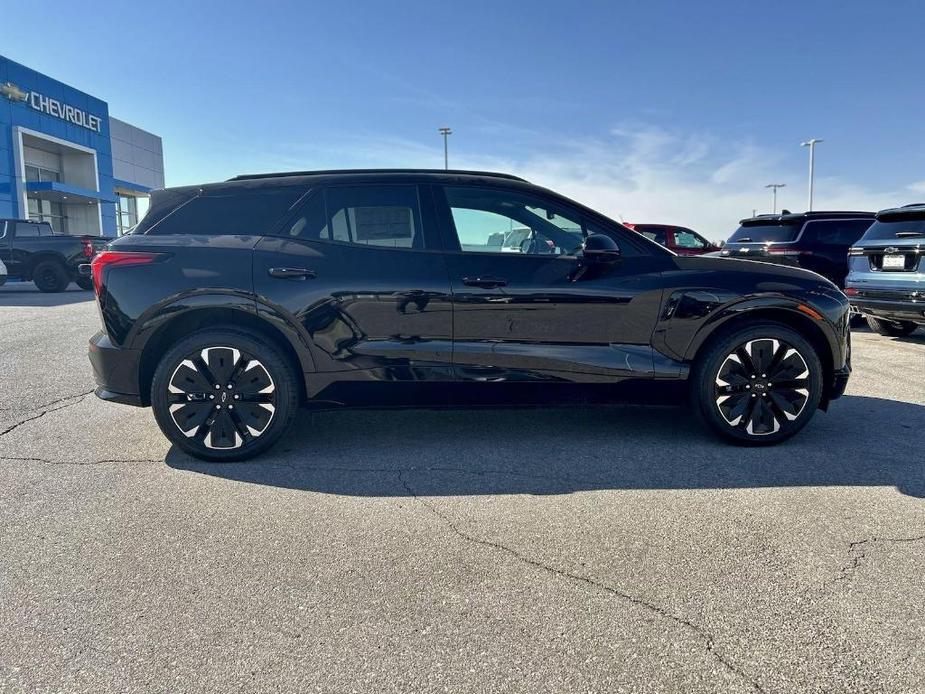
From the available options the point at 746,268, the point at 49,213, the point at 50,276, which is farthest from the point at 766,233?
the point at 49,213

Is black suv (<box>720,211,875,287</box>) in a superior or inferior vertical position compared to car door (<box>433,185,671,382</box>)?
superior

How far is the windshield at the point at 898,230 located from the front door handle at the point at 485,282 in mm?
6311

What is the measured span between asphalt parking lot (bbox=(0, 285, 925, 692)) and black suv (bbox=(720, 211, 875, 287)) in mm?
6570

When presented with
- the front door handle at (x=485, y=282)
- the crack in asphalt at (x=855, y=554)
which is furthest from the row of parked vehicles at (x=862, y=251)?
the crack in asphalt at (x=855, y=554)

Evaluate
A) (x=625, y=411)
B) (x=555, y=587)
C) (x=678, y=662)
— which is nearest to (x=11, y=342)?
(x=625, y=411)

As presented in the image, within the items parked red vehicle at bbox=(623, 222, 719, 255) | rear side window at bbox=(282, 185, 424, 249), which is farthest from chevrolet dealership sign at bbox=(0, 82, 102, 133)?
rear side window at bbox=(282, 185, 424, 249)

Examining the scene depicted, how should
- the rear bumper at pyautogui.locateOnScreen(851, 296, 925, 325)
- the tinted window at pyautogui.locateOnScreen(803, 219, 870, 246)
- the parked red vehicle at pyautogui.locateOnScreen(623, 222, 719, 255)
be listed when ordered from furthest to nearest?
the parked red vehicle at pyautogui.locateOnScreen(623, 222, 719, 255)
the tinted window at pyautogui.locateOnScreen(803, 219, 870, 246)
the rear bumper at pyautogui.locateOnScreen(851, 296, 925, 325)

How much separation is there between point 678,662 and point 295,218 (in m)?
3.11

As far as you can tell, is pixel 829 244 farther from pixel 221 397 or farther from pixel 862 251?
pixel 221 397

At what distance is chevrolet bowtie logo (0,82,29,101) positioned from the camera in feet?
98.6

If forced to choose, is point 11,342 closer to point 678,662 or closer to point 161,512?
point 161,512

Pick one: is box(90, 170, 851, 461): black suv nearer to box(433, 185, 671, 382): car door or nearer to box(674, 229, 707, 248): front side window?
box(433, 185, 671, 382): car door

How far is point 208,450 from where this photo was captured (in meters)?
3.79

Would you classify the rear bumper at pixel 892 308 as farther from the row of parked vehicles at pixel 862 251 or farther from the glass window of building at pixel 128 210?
the glass window of building at pixel 128 210
